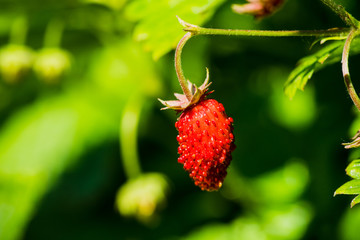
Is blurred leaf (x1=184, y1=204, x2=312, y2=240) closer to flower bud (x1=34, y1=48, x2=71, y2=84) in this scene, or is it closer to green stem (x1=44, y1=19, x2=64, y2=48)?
flower bud (x1=34, y1=48, x2=71, y2=84)

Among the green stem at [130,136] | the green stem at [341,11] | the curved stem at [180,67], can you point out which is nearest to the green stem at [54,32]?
the green stem at [130,136]

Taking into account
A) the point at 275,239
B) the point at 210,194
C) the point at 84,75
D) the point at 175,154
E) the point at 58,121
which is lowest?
the point at 275,239

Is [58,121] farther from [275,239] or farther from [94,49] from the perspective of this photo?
[275,239]

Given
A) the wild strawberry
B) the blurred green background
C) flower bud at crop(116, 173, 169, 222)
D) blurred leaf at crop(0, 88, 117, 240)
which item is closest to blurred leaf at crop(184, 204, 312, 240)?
the blurred green background

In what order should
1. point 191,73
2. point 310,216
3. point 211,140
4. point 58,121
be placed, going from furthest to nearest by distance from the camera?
point 58,121 → point 191,73 → point 310,216 → point 211,140

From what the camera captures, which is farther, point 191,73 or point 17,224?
point 17,224

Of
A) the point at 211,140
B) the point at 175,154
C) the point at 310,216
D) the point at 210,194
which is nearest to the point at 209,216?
the point at 210,194

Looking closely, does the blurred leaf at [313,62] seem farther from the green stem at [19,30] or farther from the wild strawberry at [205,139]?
the green stem at [19,30]
